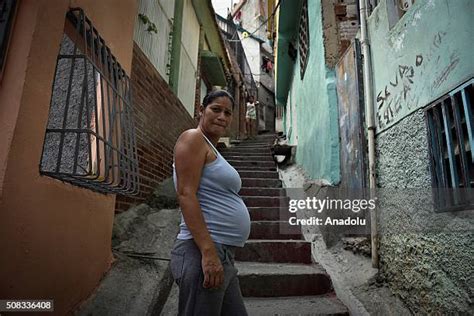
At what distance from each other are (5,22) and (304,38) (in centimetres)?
531

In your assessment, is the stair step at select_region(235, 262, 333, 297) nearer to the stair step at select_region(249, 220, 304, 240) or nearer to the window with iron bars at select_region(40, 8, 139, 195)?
the stair step at select_region(249, 220, 304, 240)

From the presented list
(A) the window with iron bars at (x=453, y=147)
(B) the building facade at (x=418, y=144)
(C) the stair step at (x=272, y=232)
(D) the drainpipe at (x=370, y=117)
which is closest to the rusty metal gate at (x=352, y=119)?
(B) the building facade at (x=418, y=144)

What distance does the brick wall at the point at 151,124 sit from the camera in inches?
141

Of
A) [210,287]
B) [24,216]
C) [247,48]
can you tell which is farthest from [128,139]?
[247,48]

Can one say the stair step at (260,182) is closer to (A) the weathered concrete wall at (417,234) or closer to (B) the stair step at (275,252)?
(B) the stair step at (275,252)

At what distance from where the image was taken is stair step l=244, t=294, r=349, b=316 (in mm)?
2234

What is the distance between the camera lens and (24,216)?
1396mm

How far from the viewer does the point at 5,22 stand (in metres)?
1.37

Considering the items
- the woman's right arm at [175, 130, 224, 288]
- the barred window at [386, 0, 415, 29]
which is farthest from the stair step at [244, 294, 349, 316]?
the barred window at [386, 0, 415, 29]

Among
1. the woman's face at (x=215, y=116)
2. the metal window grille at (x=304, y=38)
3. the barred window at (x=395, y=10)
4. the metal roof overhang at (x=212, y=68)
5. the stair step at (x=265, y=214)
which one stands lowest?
the stair step at (x=265, y=214)

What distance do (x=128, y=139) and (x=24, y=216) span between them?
3.83 ft

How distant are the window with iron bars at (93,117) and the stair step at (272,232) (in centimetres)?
169

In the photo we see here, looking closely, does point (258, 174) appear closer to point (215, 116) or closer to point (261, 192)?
point (261, 192)

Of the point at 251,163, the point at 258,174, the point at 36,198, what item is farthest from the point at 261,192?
the point at 36,198
